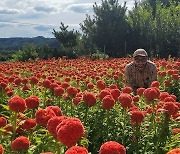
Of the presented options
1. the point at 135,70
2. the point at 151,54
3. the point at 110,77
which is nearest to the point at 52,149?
the point at 135,70

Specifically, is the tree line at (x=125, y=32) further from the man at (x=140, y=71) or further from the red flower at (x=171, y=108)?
the red flower at (x=171, y=108)

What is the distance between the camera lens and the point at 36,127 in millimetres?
3736

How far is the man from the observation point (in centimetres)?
832

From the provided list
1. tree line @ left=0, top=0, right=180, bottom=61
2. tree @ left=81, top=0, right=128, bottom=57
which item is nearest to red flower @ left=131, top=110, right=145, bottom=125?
tree line @ left=0, top=0, right=180, bottom=61

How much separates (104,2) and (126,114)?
3169 centimetres

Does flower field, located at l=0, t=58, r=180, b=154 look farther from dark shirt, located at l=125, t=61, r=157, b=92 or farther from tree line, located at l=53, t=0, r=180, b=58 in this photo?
tree line, located at l=53, t=0, r=180, b=58

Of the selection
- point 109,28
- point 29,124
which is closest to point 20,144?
point 29,124

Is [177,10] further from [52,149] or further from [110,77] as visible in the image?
[52,149]

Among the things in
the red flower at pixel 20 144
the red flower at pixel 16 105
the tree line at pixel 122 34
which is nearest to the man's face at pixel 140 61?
the red flower at pixel 16 105

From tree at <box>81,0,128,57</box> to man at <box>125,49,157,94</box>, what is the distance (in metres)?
25.0

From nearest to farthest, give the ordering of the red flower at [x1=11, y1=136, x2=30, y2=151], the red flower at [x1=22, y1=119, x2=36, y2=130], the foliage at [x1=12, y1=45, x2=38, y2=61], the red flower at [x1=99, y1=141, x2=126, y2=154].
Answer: the red flower at [x1=99, y1=141, x2=126, y2=154] < the red flower at [x1=11, y1=136, x2=30, y2=151] < the red flower at [x1=22, y1=119, x2=36, y2=130] < the foliage at [x1=12, y1=45, x2=38, y2=61]

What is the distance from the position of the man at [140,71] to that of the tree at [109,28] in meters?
25.0

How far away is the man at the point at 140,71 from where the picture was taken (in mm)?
8320

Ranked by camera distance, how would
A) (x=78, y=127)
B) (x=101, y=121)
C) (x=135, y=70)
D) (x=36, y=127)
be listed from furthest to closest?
(x=135, y=70) → (x=101, y=121) → (x=36, y=127) → (x=78, y=127)
